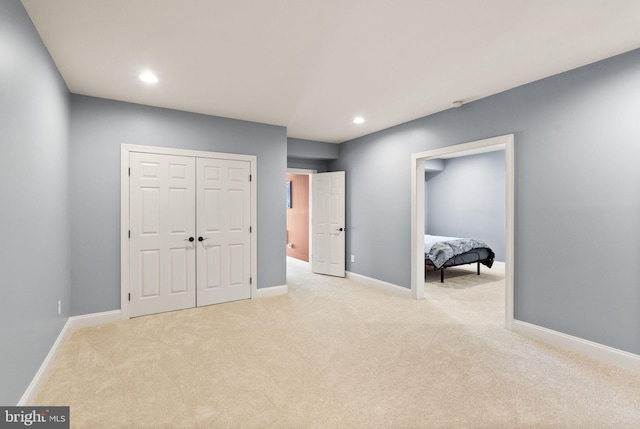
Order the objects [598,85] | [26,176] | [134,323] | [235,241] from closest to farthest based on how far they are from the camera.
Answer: [26,176] < [598,85] < [134,323] < [235,241]

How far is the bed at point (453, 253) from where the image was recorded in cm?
523

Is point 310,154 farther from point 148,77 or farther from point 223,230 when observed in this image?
point 148,77

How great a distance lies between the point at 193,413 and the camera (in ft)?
6.40

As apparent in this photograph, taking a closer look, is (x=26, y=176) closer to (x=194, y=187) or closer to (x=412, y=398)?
(x=194, y=187)

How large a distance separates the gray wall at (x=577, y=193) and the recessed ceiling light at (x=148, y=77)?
3493 millimetres

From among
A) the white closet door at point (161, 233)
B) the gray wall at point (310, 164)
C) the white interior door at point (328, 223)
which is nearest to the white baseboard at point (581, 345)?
the white interior door at point (328, 223)

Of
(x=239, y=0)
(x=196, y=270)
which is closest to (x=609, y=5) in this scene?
(x=239, y=0)

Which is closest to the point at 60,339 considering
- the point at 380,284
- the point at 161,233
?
the point at 161,233

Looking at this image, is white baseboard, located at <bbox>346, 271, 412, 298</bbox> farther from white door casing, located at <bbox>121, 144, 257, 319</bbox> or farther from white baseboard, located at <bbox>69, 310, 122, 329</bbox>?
white baseboard, located at <bbox>69, 310, 122, 329</bbox>

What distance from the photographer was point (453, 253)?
532cm

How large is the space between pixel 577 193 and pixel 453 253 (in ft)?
8.66

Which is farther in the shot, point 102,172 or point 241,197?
point 241,197

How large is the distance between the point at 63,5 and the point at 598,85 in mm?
4176

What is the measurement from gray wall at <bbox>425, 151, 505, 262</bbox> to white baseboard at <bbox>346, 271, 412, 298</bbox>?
11.7 ft
